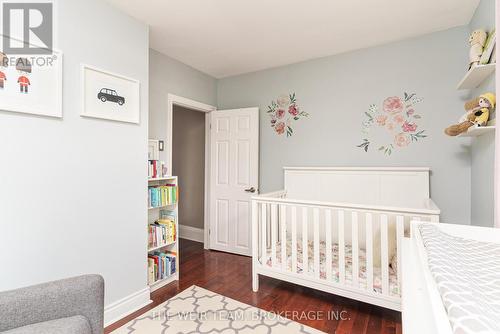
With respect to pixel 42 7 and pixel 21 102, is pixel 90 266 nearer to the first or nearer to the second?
pixel 21 102

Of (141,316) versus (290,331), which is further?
(141,316)

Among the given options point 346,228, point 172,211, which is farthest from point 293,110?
point 172,211

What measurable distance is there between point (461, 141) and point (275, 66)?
2089mm

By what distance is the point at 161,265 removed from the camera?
7.74 feet

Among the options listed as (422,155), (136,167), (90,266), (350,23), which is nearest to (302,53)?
(350,23)

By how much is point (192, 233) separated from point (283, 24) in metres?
3.17

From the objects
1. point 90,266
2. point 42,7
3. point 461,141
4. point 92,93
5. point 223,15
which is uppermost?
point 223,15

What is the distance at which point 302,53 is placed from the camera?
2.73 metres

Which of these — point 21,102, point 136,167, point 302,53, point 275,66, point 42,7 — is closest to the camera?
point 21,102

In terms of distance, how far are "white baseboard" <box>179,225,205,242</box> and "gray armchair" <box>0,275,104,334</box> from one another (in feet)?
8.64

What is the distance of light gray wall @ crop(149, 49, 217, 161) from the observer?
2572 mm

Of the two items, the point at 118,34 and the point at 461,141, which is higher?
the point at 118,34

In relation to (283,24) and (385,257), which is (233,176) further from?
(385,257)

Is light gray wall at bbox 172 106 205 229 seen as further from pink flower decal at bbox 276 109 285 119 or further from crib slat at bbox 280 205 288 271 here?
crib slat at bbox 280 205 288 271
